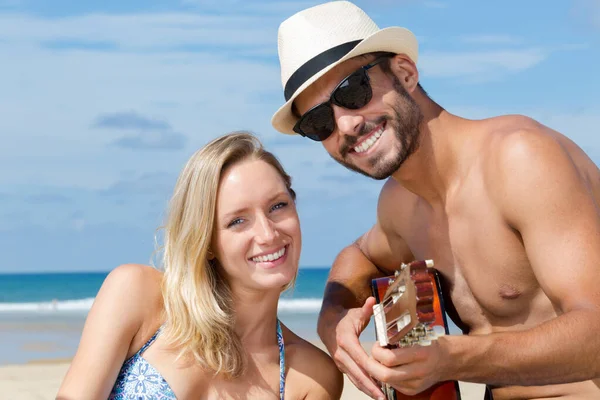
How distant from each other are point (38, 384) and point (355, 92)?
26.2 feet

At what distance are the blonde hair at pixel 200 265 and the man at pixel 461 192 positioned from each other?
502 mm

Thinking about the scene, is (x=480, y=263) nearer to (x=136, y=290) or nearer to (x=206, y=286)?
(x=206, y=286)

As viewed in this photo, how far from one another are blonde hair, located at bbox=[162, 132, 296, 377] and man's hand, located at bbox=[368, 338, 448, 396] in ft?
4.89

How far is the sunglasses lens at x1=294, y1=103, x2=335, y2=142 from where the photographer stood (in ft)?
15.3

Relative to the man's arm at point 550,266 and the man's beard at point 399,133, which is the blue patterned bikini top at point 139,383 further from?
the man's arm at point 550,266

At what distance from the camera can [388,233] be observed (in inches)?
221

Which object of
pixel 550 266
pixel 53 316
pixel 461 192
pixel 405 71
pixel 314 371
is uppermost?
pixel 405 71

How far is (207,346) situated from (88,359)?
2.17 ft

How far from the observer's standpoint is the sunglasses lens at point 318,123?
4652 millimetres

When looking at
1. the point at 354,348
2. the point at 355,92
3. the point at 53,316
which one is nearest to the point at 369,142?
the point at 355,92

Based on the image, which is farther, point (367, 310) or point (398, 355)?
point (367, 310)

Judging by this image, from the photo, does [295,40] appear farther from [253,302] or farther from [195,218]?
[253,302]

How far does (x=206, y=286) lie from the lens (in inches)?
187

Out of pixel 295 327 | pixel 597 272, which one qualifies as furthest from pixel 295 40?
pixel 295 327
